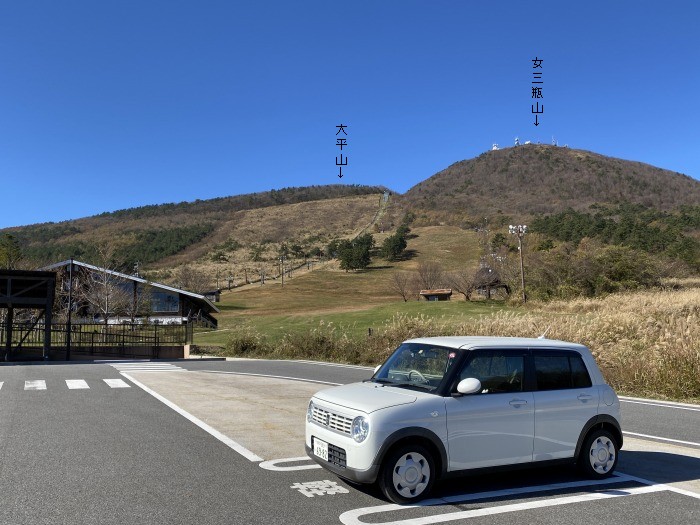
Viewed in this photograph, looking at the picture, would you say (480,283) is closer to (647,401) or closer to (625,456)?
(647,401)

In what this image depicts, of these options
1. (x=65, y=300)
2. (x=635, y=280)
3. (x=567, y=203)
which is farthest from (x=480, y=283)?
(x=567, y=203)

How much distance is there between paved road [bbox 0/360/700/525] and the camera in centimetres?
546

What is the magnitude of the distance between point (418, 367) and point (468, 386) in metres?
0.87

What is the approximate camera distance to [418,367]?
671cm

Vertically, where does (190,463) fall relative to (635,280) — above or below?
below

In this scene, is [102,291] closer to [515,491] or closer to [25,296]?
[25,296]

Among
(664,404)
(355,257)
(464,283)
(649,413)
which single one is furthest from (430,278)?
(649,413)

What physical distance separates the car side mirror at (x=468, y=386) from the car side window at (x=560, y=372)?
41.2 inches

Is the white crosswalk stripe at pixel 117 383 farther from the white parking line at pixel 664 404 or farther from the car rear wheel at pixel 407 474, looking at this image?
the white parking line at pixel 664 404

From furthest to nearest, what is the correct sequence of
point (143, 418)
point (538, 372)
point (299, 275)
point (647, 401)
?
point (299, 275)
point (647, 401)
point (143, 418)
point (538, 372)

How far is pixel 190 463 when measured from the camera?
7410 millimetres

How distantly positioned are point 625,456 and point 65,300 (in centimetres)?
4691

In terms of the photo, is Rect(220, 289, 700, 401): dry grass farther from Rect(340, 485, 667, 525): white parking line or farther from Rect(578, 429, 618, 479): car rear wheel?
Rect(340, 485, 667, 525): white parking line

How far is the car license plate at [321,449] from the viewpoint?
6.15 metres
